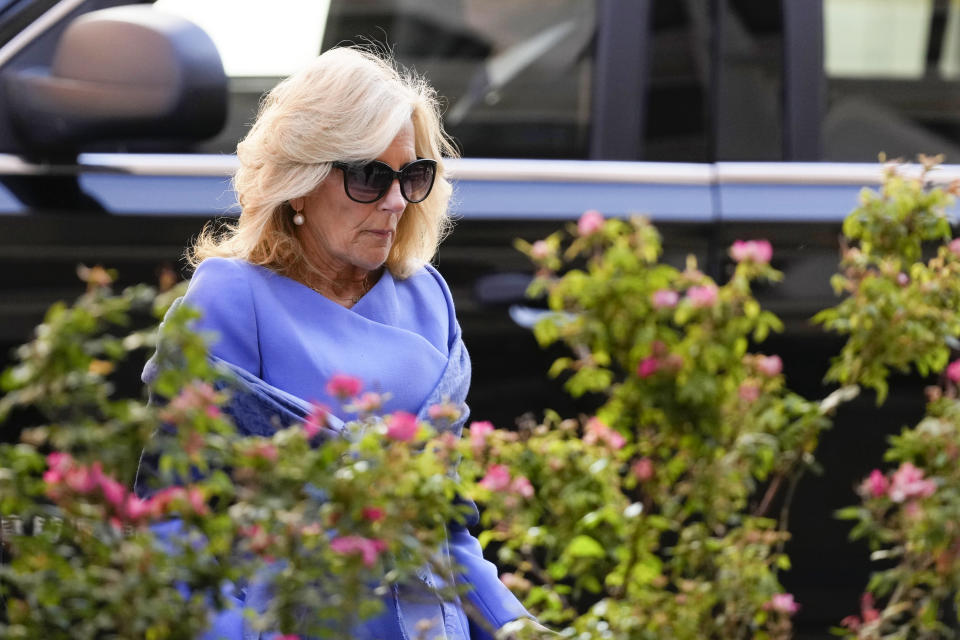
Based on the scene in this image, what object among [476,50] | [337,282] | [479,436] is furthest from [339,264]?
[476,50]

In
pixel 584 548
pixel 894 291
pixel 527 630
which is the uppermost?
pixel 894 291

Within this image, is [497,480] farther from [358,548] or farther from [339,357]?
[339,357]

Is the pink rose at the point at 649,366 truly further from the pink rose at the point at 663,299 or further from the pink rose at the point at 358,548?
the pink rose at the point at 358,548

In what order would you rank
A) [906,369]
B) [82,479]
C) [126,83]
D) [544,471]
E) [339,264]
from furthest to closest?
1. [126,83]
2. [339,264]
3. [906,369]
4. [544,471]
5. [82,479]

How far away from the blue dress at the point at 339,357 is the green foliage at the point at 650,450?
37 cm

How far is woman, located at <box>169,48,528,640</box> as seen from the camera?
7.04 ft

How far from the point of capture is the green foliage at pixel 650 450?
1588 mm

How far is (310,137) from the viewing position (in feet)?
7.24

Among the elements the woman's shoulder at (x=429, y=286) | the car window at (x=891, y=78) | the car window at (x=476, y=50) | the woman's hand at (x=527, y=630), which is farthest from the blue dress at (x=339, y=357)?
the car window at (x=891, y=78)

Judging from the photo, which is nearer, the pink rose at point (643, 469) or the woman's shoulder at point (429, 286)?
the pink rose at point (643, 469)

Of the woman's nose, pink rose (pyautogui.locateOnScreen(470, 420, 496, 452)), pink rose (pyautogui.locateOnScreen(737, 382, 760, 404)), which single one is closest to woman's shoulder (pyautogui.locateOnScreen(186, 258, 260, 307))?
the woman's nose

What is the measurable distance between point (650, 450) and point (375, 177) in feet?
2.31

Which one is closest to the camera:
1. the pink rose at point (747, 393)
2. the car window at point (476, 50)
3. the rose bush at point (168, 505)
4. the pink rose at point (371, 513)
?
the rose bush at point (168, 505)

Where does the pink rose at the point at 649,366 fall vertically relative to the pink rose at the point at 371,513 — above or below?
above
